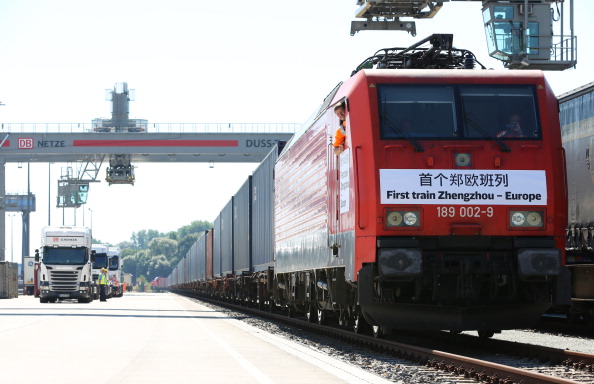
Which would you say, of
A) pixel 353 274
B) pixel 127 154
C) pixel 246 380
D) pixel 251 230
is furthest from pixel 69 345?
pixel 127 154

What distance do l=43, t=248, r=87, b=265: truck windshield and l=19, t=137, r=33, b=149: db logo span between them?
171 inches

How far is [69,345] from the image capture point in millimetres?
15773

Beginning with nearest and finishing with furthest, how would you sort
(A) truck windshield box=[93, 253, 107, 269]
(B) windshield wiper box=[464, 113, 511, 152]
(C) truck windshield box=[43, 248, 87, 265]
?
(B) windshield wiper box=[464, 113, 511, 152]
(C) truck windshield box=[43, 248, 87, 265]
(A) truck windshield box=[93, 253, 107, 269]

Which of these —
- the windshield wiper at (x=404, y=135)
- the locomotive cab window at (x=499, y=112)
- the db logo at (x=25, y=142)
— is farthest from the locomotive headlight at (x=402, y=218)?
the db logo at (x=25, y=142)

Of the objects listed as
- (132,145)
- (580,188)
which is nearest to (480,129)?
(580,188)

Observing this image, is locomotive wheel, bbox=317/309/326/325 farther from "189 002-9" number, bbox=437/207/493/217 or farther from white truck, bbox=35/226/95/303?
white truck, bbox=35/226/95/303

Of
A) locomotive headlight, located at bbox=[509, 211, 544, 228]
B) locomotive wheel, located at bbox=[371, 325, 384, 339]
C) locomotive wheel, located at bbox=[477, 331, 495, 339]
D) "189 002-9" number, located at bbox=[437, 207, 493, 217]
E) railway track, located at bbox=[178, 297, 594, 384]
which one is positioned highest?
"189 002-9" number, located at bbox=[437, 207, 493, 217]

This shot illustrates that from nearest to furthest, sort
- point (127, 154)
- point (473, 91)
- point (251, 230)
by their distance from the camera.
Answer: point (473, 91), point (251, 230), point (127, 154)

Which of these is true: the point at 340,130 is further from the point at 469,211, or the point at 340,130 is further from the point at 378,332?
the point at 378,332

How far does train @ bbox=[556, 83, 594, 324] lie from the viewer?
16891 mm

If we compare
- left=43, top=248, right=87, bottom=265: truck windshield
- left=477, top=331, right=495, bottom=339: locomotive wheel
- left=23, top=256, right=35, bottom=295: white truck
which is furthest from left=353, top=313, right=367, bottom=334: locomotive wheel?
left=23, top=256, right=35, bottom=295: white truck

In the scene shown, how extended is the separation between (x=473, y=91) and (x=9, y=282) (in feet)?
161

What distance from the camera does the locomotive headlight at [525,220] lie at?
1291 centimetres

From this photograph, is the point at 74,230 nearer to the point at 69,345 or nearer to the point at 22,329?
the point at 22,329
